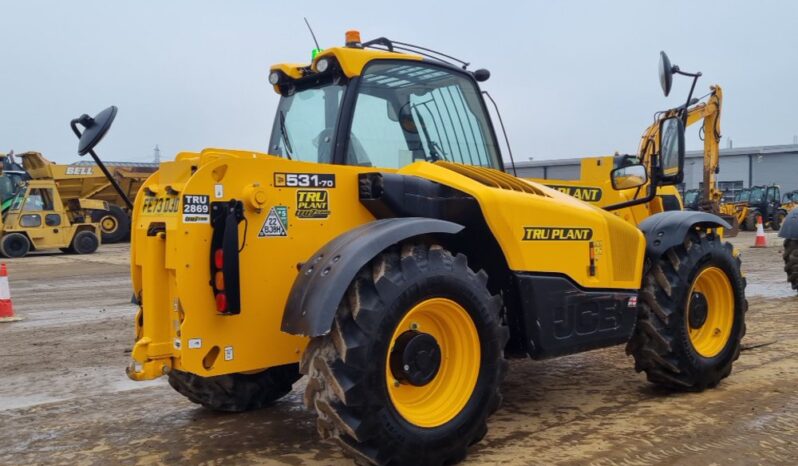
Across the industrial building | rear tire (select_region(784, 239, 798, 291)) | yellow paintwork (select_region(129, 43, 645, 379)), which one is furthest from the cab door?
the industrial building

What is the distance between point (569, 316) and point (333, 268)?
5.39 feet

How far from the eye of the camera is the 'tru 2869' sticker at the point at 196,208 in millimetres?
3352

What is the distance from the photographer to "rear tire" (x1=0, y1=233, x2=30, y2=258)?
68.6 feet

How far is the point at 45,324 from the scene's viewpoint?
29.0ft

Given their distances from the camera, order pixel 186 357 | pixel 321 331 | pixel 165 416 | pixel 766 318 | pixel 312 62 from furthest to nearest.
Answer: pixel 766 318
pixel 165 416
pixel 312 62
pixel 186 357
pixel 321 331

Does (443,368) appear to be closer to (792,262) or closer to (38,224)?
(792,262)

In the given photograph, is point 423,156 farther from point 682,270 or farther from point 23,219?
point 23,219

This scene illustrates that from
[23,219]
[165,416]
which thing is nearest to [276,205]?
[165,416]

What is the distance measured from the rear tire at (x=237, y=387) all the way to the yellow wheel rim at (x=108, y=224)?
2403 centimetres

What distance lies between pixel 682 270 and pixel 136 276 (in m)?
3.49

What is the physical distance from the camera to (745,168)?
4928cm

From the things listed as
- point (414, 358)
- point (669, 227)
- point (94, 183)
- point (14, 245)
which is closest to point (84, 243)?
point (14, 245)

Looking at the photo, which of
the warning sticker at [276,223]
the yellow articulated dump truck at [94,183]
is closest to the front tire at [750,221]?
the yellow articulated dump truck at [94,183]

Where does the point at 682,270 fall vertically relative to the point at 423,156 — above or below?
below
